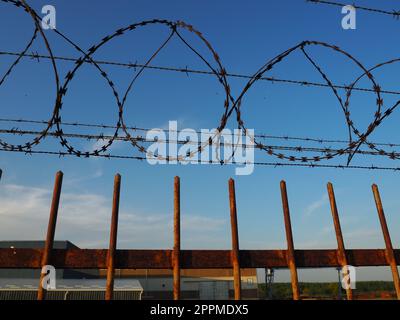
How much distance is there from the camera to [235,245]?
611 centimetres

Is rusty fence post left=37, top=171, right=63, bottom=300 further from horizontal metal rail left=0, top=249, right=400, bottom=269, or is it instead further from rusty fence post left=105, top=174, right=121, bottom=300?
rusty fence post left=105, top=174, right=121, bottom=300

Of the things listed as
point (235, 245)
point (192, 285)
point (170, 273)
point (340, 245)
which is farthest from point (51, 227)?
point (170, 273)

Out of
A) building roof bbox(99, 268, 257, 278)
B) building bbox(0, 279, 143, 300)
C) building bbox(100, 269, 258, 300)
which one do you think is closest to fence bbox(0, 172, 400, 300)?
building bbox(0, 279, 143, 300)

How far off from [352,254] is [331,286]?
370 feet

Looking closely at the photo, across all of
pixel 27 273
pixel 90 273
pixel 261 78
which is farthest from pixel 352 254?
pixel 90 273

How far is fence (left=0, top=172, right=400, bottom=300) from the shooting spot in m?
5.77

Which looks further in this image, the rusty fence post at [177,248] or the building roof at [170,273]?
the building roof at [170,273]

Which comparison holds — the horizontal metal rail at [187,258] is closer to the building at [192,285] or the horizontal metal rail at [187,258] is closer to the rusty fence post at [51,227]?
the rusty fence post at [51,227]

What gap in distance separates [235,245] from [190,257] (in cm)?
77

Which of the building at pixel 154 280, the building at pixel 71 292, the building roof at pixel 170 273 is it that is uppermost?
the building roof at pixel 170 273

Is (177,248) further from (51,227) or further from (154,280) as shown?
(154,280)

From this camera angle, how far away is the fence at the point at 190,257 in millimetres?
5773

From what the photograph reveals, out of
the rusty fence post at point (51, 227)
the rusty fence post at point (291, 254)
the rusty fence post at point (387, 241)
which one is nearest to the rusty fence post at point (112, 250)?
the rusty fence post at point (51, 227)
